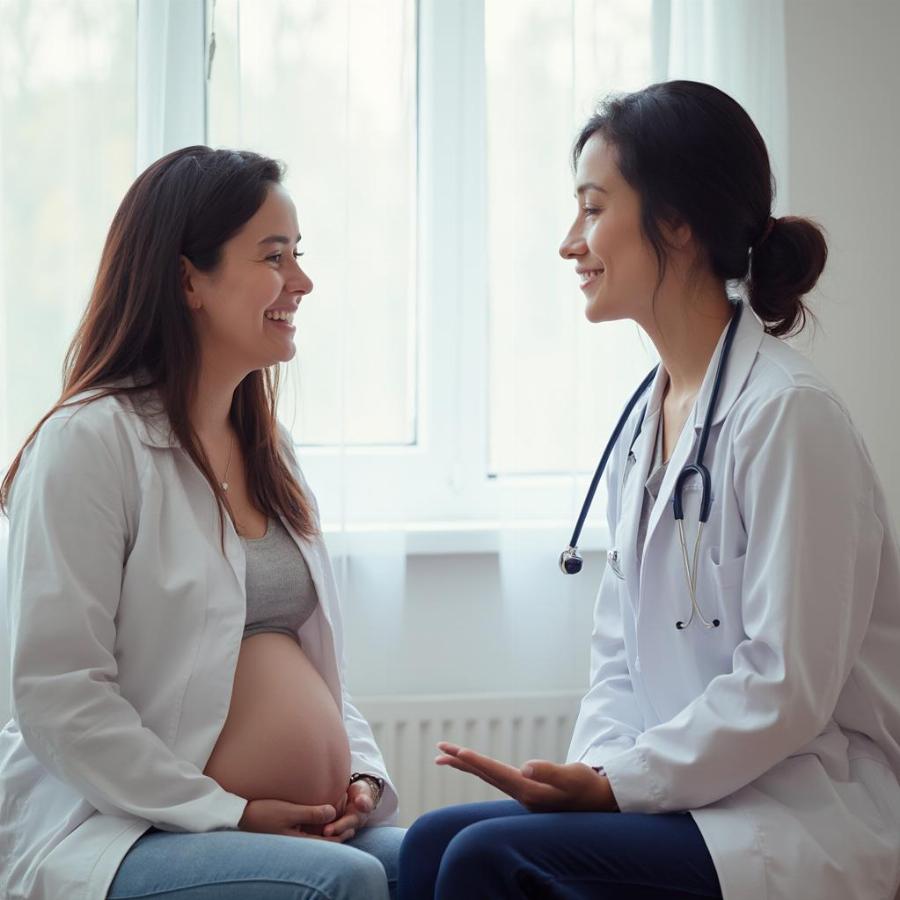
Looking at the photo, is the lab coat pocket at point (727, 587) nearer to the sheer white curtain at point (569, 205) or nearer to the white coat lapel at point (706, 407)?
the white coat lapel at point (706, 407)

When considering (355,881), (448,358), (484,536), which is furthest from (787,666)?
(448,358)

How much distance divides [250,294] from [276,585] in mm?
411

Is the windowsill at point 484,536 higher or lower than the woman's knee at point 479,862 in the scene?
higher

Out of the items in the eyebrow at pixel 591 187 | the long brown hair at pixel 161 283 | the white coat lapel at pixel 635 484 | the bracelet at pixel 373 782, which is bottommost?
the bracelet at pixel 373 782

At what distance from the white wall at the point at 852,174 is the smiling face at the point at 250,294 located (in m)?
1.21

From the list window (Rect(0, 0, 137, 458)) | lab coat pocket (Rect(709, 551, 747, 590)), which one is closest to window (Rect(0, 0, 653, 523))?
window (Rect(0, 0, 137, 458))

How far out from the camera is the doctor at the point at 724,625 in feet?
4.12

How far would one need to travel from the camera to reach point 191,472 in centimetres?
153

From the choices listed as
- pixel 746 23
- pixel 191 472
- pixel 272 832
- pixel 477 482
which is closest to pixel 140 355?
pixel 191 472

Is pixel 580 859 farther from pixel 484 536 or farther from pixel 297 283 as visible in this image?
pixel 484 536

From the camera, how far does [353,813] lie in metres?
1.57

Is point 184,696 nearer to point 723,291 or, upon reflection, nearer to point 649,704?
point 649,704

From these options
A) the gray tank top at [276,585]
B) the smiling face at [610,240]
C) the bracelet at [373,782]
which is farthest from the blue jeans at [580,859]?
the smiling face at [610,240]

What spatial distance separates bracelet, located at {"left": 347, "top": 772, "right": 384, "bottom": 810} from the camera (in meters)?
1.63
